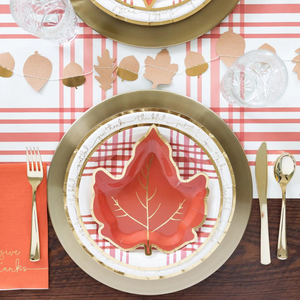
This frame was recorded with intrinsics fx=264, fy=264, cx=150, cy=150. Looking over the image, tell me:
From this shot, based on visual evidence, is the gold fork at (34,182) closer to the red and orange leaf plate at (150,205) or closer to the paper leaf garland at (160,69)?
the red and orange leaf plate at (150,205)

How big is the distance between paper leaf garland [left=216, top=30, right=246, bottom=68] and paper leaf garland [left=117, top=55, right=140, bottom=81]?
7.0 inches

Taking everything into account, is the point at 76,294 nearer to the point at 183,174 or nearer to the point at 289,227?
the point at 183,174

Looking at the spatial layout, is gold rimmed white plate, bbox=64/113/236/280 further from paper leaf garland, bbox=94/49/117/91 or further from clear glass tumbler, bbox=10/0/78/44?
clear glass tumbler, bbox=10/0/78/44

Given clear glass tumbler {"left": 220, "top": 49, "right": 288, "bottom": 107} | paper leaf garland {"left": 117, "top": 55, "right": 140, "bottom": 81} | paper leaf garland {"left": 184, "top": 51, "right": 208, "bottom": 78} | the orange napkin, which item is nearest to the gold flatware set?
clear glass tumbler {"left": 220, "top": 49, "right": 288, "bottom": 107}

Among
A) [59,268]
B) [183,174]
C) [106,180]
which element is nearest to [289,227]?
[183,174]

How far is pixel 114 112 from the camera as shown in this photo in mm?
544

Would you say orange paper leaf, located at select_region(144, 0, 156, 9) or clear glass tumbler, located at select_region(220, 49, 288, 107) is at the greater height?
orange paper leaf, located at select_region(144, 0, 156, 9)

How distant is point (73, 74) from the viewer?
0.55m

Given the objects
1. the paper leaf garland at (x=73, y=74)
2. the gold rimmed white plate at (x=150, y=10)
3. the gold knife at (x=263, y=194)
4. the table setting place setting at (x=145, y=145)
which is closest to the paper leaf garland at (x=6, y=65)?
the table setting place setting at (x=145, y=145)

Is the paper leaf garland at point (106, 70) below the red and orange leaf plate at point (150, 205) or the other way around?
the other way around

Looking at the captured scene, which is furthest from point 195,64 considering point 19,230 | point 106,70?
point 19,230

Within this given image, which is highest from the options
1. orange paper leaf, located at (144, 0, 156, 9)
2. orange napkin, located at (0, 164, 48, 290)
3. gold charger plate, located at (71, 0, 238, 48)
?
orange paper leaf, located at (144, 0, 156, 9)

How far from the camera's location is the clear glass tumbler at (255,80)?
0.51 metres

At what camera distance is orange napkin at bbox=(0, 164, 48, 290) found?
562 millimetres
